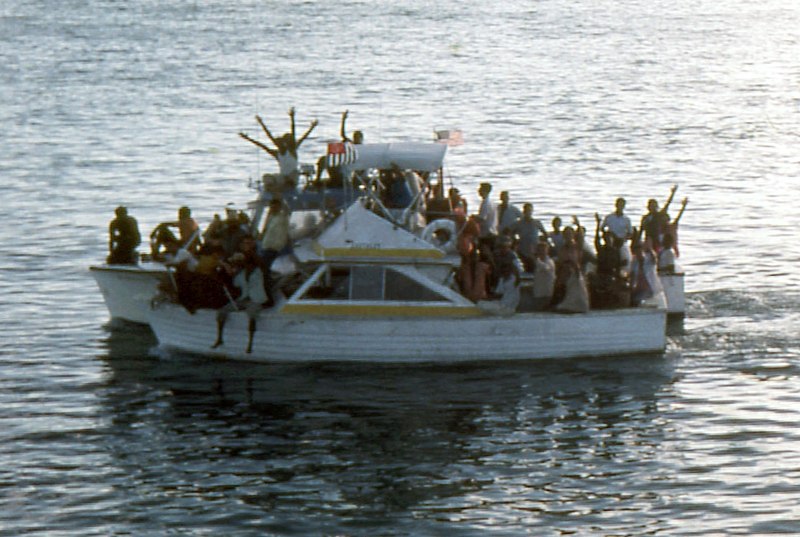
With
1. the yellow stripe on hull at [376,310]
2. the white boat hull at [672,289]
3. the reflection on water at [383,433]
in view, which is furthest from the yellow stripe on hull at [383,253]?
the white boat hull at [672,289]

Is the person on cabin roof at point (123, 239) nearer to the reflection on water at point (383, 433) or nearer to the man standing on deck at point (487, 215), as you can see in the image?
the reflection on water at point (383, 433)

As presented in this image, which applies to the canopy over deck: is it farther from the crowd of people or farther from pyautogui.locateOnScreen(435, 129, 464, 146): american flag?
pyautogui.locateOnScreen(435, 129, 464, 146): american flag

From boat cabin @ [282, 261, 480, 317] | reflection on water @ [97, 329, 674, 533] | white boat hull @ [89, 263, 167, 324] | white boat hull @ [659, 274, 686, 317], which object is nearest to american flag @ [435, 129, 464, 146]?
white boat hull @ [659, 274, 686, 317]

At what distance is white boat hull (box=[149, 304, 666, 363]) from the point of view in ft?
104

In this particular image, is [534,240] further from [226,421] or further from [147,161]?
[147,161]

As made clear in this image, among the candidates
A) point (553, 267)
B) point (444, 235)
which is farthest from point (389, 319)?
point (553, 267)

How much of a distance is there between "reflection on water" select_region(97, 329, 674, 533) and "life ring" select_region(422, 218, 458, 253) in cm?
241

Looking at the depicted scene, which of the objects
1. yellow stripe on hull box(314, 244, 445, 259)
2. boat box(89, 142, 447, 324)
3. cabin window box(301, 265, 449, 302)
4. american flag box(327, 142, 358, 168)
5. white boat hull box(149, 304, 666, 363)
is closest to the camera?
yellow stripe on hull box(314, 244, 445, 259)

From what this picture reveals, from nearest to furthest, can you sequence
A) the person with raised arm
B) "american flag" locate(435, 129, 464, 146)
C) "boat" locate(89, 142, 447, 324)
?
"boat" locate(89, 142, 447, 324) < the person with raised arm < "american flag" locate(435, 129, 464, 146)

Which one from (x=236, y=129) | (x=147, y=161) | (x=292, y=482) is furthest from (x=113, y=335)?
(x=236, y=129)

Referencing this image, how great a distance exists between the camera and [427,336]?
3186 centimetres

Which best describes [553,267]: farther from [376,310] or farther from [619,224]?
[619,224]

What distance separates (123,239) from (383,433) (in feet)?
31.1

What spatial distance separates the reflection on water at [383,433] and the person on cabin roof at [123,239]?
7.58 ft
